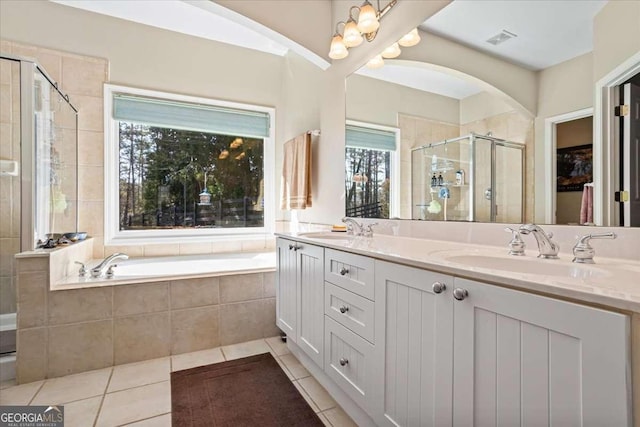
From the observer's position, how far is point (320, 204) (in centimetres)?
273

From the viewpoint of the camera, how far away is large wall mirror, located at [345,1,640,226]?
1.13 metres

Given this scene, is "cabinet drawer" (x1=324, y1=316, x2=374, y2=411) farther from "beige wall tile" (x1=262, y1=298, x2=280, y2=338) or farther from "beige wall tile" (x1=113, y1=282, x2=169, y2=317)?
"beige wall tile" (x1=113, y1=282, x2=169, y2=317)

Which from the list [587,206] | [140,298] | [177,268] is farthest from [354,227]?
[177,268]

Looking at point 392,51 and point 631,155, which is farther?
point 392,51

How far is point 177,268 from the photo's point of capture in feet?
8.95

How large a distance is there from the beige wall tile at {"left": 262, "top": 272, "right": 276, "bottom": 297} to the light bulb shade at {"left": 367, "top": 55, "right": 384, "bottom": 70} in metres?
1.60

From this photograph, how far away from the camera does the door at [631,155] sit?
99cm

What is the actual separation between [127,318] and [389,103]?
212cm

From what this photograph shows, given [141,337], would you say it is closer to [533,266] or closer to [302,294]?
[302,294]

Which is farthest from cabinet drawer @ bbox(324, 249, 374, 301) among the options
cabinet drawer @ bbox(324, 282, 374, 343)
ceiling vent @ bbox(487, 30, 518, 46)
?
ceiling vent @ bbox(487, 30, 518, 46)

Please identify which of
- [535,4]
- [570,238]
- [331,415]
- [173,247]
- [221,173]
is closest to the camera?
[570,238]

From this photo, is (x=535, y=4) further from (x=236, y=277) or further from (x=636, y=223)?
(x=236, y=277)

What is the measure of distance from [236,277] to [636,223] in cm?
210

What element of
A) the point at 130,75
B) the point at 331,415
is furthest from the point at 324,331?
the point at 130,75
